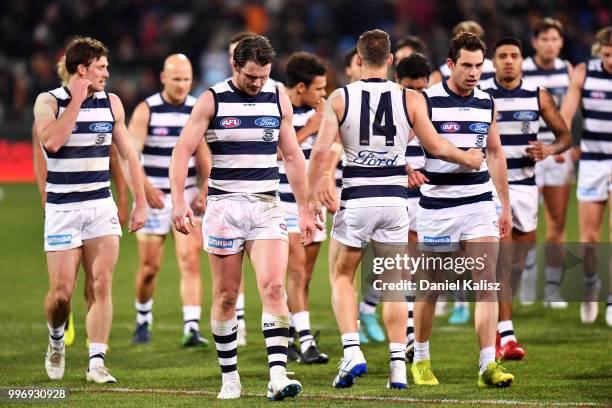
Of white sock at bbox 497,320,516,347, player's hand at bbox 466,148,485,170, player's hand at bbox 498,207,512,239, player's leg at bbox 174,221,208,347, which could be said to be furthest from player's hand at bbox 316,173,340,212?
player's leg at bbox 174,221,208,347

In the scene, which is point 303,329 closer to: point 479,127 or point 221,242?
point 221,242

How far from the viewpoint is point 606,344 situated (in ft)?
35.1

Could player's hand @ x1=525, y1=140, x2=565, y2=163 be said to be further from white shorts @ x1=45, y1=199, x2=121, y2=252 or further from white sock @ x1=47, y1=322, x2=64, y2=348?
white sock @ x1=47, y1=322, x2=64, y2=348

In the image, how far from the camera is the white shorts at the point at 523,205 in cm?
1059

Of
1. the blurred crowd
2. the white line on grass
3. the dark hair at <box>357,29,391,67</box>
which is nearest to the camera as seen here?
the white line on grass

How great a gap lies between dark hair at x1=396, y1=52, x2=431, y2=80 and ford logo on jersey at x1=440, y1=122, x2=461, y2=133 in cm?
126

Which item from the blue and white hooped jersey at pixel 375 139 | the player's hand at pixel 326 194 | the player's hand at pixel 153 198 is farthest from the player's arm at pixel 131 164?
the blue and white hooped jersey at pixel 375 139

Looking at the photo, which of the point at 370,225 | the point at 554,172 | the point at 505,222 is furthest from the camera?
the point at 554,172

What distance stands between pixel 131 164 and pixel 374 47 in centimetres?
217

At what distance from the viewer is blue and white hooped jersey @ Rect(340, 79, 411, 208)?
8.44 metres

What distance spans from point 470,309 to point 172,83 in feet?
13.1

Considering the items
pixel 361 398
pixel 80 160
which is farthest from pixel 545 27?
pixel 361 398

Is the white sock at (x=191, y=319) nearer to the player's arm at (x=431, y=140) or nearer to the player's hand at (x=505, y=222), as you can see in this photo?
the player's hand at (x=505, y=222)

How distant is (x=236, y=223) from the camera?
8258 mm
